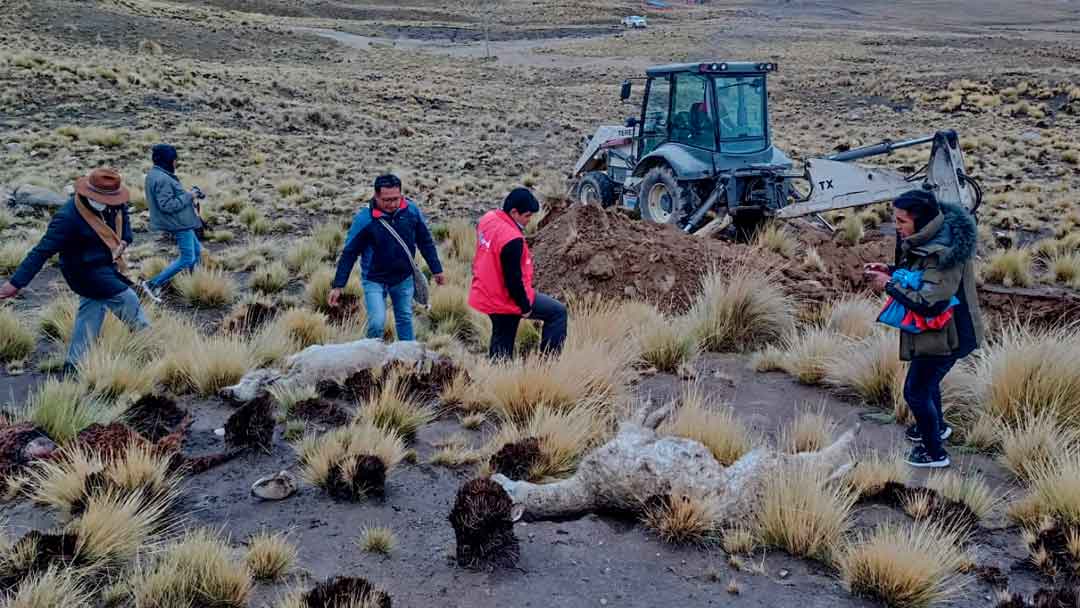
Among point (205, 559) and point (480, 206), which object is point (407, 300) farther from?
point (480, 206)

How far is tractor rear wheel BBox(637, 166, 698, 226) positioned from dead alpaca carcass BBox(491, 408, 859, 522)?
26.1 feet

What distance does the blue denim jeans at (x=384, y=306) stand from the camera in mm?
7805

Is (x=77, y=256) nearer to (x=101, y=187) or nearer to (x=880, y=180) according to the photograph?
(x=101, y=187)

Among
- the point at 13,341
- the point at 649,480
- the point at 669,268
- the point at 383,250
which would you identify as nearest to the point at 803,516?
the point at 649,480

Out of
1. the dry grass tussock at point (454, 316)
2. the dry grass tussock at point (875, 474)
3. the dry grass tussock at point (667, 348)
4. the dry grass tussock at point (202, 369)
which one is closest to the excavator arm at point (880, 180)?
the dry grass tussock at point (667, 348)

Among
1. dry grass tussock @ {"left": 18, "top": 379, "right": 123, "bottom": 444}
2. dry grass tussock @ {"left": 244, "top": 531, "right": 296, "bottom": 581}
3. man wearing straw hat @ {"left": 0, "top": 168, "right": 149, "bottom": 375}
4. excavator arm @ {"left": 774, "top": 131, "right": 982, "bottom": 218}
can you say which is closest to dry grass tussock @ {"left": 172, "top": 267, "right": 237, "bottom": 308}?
man wearing straw hat @ {"left": 0, "top": 168, "right": 149, "bottom": 375}

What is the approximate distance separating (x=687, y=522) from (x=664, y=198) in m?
9.25

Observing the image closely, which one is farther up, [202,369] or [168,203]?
[168,203]

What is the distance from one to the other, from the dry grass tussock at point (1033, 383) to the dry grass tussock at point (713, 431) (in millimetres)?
2005

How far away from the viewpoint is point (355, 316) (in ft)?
32.3

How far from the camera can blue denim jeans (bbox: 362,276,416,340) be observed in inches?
307

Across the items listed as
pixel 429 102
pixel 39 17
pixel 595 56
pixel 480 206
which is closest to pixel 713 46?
pixel 595 56

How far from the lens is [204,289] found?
10.5m

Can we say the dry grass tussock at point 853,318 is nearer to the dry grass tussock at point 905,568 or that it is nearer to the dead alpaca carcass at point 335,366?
the dead alpaca carcass at point 335,366
